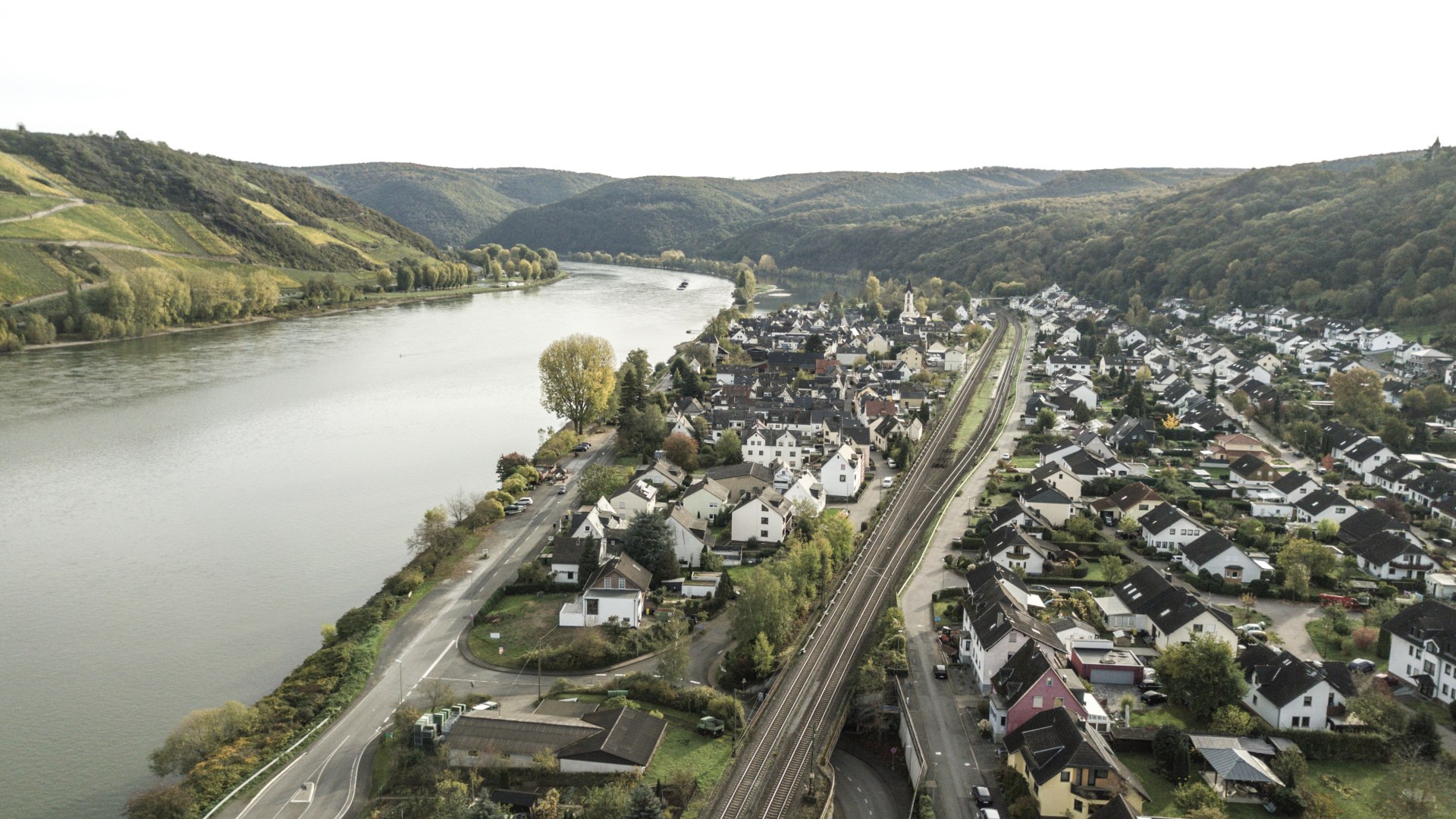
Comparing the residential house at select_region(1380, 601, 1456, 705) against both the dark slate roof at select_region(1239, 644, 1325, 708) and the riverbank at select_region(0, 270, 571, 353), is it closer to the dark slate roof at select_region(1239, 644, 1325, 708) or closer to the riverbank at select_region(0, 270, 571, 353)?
the dark slate roof at select_region(1239, 644, 1325, 708)

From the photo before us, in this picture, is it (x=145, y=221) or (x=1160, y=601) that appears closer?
(x=1160, y=601)

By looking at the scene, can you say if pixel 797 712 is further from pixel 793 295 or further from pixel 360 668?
pixel 793 295

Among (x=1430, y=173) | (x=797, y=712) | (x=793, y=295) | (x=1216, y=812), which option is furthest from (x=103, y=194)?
(x=1430, y=173)

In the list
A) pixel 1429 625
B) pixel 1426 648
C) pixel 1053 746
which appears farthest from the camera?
pixel 1429 625

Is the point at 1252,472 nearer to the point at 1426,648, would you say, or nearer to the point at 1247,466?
the point at 1247,466

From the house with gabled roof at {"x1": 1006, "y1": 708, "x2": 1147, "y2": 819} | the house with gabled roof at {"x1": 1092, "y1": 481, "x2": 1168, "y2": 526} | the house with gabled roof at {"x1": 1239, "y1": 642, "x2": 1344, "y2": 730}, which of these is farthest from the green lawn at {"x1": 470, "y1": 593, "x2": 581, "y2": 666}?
the house with gabled roof at {"x1": 1092, "y1": 481, "x2": 1168, "y2": 526}

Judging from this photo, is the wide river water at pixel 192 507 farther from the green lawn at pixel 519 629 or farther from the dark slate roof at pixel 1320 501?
the dark slate roof at pixel 1320 501

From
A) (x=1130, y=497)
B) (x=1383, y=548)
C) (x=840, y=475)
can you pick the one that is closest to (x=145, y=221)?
(x=840, y=475)
